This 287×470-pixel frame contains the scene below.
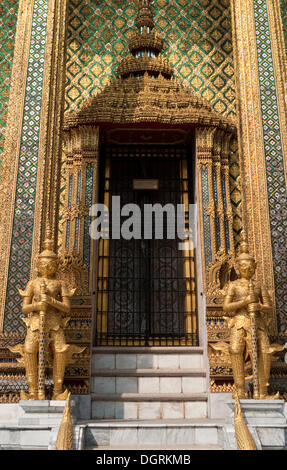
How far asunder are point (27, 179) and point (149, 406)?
368 cm

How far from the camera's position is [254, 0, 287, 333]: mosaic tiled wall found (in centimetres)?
771

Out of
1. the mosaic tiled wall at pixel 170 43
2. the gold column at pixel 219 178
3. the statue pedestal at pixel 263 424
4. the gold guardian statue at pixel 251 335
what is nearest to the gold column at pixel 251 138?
the gold column at pixel 219 178

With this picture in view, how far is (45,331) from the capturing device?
6281 millimetres

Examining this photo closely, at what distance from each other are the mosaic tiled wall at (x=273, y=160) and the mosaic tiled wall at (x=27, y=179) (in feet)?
11.5

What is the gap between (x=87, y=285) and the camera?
26.6 feet

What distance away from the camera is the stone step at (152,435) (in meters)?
5.77

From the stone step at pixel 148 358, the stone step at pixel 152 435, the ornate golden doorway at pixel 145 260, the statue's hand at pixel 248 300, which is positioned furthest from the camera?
the ornate golden doorway at pixel 145 260

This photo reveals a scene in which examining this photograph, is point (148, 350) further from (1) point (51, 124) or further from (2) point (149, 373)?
Result: (1) point (51, 124)

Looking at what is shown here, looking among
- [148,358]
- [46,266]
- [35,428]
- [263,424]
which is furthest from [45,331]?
[263,424]

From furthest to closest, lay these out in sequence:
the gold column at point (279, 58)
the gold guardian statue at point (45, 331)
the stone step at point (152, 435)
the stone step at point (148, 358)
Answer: the gold column at point (279, 58) → the stone step at point (148, 358) → the gold guardian statue at point (45, 331) → the stone step at point (152, 435)

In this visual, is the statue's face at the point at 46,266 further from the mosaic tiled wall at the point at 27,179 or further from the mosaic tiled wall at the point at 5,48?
the mosaic tiled wall at the point at 5,48

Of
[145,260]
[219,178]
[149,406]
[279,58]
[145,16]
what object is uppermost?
[145,16]
